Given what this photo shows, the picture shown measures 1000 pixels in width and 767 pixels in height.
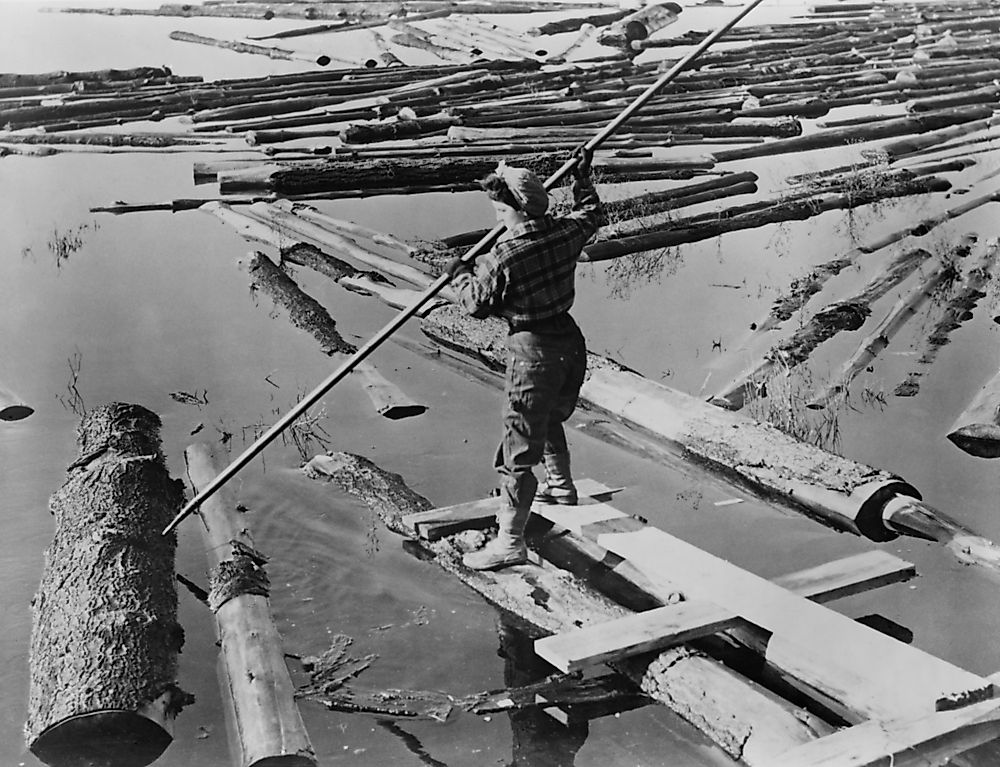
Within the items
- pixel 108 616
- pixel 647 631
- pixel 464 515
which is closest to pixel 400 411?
pixel 464 515

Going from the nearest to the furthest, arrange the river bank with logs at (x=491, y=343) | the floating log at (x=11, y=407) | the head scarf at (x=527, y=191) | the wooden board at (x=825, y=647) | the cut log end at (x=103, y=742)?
the wooden board at (x=825, y=647)
the cut log end at (x=103, y=742)
the river bank with logs at (x=491, y=343)
the head scarf at (x=527, y=191)
the floating log at (x=11, y=407)

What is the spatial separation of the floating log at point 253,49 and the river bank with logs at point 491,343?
3 centimetres

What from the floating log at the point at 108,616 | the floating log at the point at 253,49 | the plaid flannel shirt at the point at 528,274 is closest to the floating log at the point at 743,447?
the plaid flannel shirt at the point at 528,274

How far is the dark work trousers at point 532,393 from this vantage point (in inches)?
207

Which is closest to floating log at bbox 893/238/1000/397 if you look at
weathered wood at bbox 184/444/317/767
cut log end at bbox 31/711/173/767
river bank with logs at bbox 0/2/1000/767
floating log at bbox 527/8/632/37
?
river bank with logs at bbox 0/2/1000/767

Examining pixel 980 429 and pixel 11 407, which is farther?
pixel 980 429

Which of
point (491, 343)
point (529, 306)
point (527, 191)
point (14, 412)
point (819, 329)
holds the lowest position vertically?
point (819, 329)

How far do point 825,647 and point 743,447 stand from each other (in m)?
2.22

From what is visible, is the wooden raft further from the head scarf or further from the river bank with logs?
the head scarf

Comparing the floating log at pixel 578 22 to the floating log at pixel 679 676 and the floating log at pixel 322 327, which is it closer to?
the floating log at pixel 322 327

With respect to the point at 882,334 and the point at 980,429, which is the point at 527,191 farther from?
the point at 882,334

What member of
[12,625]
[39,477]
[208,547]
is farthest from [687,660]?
[39,477]

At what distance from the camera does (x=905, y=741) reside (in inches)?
155

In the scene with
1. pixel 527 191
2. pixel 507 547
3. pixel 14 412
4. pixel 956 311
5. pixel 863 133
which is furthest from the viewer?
pixel 863 133
